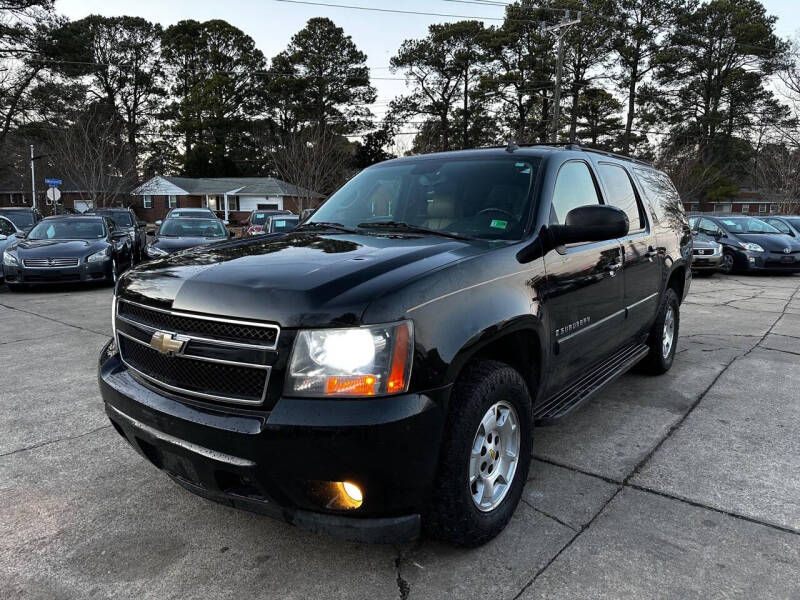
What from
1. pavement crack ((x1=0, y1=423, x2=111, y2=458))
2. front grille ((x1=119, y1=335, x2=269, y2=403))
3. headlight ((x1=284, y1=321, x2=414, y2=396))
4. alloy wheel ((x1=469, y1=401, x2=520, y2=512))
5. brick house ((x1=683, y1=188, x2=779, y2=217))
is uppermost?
brick house ((x1=683, y1=188, x2=779, y2=217))

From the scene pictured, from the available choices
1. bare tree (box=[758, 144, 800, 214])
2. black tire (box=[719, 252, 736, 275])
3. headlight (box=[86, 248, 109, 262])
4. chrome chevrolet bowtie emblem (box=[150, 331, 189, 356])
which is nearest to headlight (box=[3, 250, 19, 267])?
headlight (box=[86, 248, 109, 262])

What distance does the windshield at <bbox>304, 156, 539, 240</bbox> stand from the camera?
10.4 feet

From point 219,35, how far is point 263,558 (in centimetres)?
6796

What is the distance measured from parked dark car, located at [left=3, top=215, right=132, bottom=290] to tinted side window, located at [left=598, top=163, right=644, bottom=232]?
9703 mm

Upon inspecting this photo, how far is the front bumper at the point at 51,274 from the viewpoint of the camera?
10250 millimetres

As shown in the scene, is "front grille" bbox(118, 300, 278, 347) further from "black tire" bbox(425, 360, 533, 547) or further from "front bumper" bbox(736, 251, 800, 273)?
"front bumper" bbox(736, 251, 800, 273)

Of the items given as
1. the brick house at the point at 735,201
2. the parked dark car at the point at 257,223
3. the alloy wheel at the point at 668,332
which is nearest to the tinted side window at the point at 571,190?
the alloy wheel at the point at 668,332

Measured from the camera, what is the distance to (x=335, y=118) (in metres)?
56.2

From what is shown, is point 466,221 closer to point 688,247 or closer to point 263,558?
point 263,558

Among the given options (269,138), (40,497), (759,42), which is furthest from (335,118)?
(40,497)

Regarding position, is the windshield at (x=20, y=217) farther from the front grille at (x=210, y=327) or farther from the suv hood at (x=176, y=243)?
the front grille at (x=210, y=327)

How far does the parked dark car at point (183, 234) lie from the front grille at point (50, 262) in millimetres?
2150

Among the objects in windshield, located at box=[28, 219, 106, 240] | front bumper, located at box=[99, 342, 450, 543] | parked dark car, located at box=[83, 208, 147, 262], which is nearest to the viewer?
front bumper, located at box=[99, 342, 450, 543]

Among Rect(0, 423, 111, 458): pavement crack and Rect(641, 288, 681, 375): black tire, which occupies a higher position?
Rect(641, 288, 681, 375): black tire
